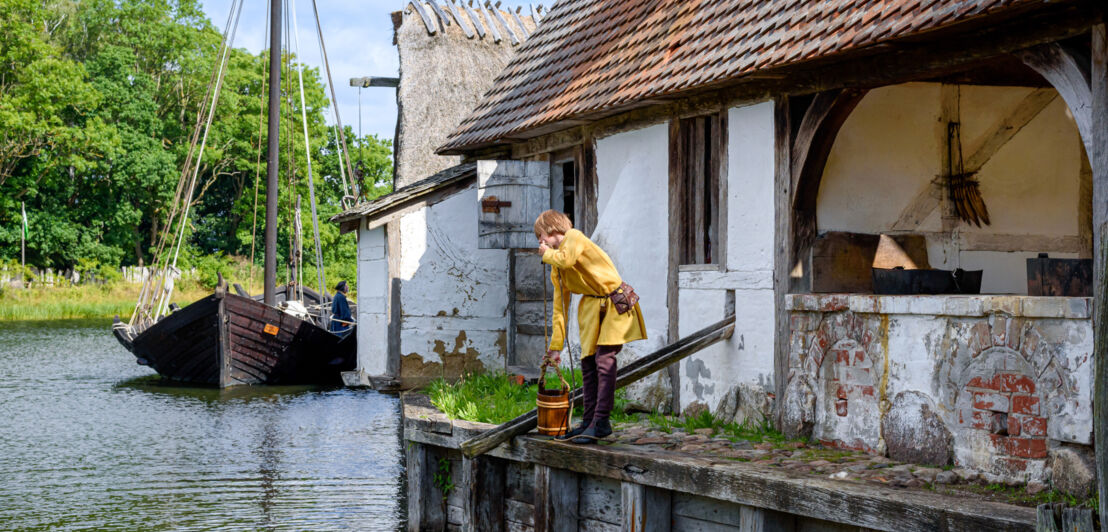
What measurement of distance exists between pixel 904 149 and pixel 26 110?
40.5 m

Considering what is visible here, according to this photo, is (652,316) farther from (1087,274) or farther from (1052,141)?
(1087,274)

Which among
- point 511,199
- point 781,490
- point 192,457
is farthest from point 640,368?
point 192,457

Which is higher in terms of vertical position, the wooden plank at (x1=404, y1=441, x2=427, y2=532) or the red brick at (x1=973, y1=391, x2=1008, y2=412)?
the red brick at (x1=973, y1=391, x2=1008, y2=412)

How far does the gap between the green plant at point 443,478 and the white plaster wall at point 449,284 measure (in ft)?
16.5

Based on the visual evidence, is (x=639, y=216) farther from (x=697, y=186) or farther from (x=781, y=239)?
(x=781, y=239)

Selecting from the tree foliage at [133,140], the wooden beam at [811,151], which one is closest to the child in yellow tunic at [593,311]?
the wooden beam at [811,151]

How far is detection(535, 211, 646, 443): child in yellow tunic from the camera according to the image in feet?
24.3

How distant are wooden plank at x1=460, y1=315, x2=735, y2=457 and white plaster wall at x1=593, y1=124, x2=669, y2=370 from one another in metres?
1.03

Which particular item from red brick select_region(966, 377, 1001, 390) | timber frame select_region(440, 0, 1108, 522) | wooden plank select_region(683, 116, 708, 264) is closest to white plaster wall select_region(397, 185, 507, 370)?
timber frame select_region(440, 0, 1108, 522)

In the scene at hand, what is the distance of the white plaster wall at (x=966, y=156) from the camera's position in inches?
333

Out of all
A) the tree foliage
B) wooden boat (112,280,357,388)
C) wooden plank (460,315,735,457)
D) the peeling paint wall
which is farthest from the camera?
the tree foliage

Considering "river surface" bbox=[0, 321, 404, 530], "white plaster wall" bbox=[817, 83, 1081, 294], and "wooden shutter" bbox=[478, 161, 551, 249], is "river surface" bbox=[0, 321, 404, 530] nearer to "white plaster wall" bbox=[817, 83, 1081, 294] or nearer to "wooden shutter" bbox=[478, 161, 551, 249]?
"wooden shutter" bbox=[478, 161, 551, 249]

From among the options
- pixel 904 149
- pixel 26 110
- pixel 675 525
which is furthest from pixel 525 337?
pixel 26 110

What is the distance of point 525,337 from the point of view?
13.5m
